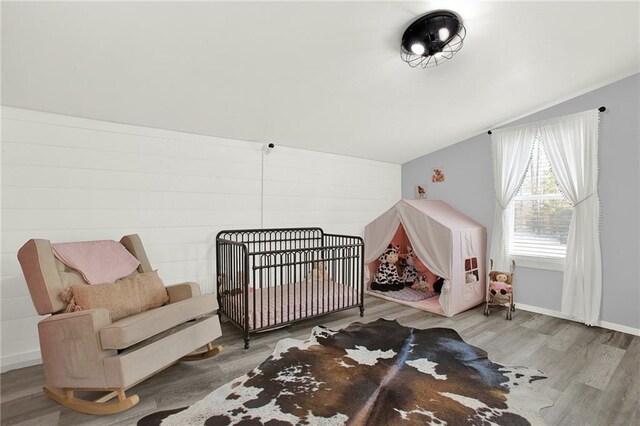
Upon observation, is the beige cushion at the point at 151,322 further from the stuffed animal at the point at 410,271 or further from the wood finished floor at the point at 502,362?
the stuffed animal at the point at 410,271

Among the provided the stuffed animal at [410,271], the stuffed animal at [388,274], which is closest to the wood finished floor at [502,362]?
the stuffed animal at [388,274]

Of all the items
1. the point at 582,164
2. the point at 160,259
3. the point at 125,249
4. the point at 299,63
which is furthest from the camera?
the point at 582,164

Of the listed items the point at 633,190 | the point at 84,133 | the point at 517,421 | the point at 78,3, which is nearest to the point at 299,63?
the point at 78,3

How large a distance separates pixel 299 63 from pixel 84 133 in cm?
189

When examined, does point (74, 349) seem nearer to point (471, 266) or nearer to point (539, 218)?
point (471, 266)

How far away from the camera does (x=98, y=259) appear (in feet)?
7.29

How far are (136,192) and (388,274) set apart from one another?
320 cm

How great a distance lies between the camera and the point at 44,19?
1594mm

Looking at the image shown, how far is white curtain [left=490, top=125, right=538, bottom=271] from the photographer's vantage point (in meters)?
3.54

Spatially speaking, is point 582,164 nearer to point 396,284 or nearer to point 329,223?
point 396,284

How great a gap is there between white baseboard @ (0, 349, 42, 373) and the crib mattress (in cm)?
161

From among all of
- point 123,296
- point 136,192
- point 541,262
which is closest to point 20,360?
point 123,296

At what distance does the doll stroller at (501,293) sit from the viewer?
3283 millimetres

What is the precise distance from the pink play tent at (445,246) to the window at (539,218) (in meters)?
0.42
